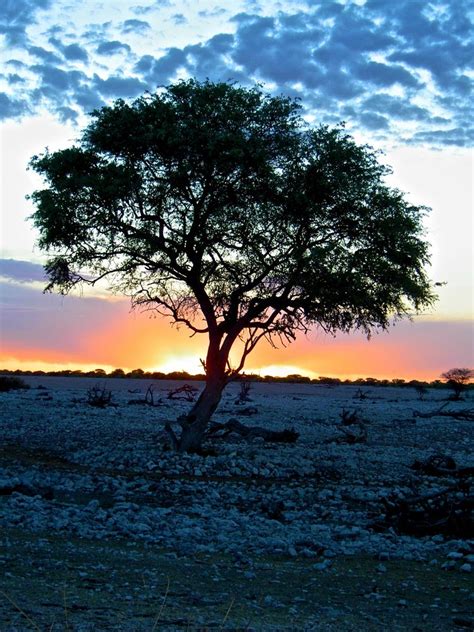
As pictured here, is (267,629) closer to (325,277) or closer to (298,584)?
(298,584)

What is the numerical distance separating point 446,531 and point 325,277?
34.5 feet

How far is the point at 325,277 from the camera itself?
75.4ft

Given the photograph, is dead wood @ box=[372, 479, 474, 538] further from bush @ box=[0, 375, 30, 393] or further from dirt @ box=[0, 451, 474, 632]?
bush @ box=[0, 375, 30, 393]

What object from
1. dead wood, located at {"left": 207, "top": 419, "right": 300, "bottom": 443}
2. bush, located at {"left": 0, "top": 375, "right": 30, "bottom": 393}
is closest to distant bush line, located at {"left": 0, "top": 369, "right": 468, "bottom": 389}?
bush, located at {"left": 0, "top": 375, "right": 30, "bottom": 393}

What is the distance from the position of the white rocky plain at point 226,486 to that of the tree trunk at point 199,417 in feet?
2.49

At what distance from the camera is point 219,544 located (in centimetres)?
1228

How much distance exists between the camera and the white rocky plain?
41.3 ft

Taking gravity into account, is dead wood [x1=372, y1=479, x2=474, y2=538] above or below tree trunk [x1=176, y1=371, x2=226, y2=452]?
below

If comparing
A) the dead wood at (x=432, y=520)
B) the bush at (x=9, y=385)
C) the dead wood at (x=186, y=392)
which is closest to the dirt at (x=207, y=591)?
the dead wood at (x=432, y=520)

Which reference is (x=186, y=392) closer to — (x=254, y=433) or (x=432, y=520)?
(x=254, y=433)

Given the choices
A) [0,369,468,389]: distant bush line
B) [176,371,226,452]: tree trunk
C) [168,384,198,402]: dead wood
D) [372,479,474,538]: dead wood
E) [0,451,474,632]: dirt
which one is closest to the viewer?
[0,451,474,632]: dirt

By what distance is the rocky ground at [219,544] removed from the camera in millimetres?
8797

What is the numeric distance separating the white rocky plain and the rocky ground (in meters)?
0.05

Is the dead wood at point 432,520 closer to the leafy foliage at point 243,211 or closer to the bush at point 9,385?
the leafy foliage at point 243,211
